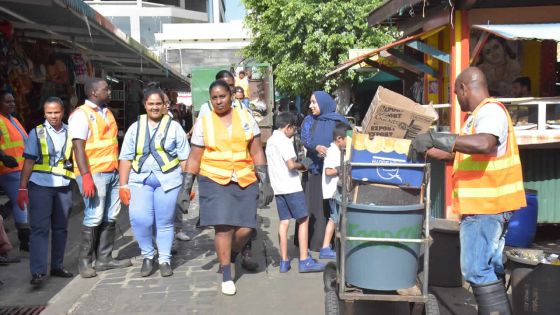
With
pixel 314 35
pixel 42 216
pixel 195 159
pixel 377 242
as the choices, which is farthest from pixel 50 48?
pixel 314 35

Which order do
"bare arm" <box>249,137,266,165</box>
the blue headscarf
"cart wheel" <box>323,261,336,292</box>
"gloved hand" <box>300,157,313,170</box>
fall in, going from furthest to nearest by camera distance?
the blue headscarf, "gloved hand" <box>300,157,313,170</box>, "bare arm" <box>249,137,266,165</box>, "cart wheel" <box>323,261,336,292</box>

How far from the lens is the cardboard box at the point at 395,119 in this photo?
13.3ft

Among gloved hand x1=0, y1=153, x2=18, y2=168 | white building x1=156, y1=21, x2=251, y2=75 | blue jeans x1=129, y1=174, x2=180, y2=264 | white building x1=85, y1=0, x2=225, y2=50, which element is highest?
white building x1=85, y1=0, x2=225, y2=50

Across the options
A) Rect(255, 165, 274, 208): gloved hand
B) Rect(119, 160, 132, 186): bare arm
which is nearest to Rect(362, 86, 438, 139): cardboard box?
Rect(255, 165, 274, 208): gloved hand

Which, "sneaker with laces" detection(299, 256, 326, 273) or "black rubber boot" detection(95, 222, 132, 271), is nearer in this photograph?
"sneaker with laces" detection(299, 256, 326, 273)

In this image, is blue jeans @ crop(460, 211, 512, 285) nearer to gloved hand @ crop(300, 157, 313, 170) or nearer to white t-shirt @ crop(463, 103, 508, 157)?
white t-shirt @ crop(463, 103, 508, 157)

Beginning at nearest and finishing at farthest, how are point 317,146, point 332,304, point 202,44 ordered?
1. point 332,304
2. point 317,146
3. point 202,44

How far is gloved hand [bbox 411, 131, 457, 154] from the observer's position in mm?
3516

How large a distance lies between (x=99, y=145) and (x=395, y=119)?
3.17 meters

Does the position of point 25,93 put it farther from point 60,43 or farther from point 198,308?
point 198,308

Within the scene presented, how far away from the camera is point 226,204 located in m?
5.05

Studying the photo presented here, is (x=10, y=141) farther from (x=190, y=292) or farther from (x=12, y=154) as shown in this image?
(x=190, y=292)

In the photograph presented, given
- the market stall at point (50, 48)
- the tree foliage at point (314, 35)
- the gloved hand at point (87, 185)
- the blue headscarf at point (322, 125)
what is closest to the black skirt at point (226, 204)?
the gloved hand at point (87, 185)

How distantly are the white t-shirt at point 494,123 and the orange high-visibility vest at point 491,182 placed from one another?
0.12ft
